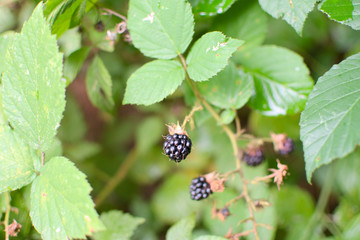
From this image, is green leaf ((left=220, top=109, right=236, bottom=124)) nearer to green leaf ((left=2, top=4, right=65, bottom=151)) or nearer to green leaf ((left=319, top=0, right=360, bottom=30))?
green leaf ((left=319, top=0, right=360, bottom=30))

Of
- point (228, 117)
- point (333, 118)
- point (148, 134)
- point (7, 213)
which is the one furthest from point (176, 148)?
point (148, 134)

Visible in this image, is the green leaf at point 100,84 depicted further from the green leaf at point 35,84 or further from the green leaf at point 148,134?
the green leaf at point 148,134

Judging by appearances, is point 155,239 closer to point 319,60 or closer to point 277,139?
point 277,139

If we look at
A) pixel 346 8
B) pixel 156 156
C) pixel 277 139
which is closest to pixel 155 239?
pixel 156 156

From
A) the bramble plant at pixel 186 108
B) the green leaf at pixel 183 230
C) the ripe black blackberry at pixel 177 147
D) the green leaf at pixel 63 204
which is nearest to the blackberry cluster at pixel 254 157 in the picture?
the bramble plant at pixel 186 108

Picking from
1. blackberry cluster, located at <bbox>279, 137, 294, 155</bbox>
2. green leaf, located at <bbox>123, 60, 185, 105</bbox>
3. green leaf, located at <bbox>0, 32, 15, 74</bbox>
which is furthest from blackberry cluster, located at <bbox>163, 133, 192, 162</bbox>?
green leaf, located at <bbox>0, 32, 15, 74</bbox>

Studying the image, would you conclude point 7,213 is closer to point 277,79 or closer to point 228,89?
point 228,89

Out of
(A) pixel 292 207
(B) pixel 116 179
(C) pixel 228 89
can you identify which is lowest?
(A) pixel 292 207
